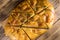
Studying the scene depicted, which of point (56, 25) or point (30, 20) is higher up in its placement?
point (30, 20)

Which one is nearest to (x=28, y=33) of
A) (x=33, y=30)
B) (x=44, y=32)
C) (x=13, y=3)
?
(x=33, y=30)

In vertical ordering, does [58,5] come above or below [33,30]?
above

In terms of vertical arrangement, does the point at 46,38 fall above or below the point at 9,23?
below

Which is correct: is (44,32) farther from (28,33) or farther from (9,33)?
(9,33)

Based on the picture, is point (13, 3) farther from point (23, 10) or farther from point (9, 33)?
point (9, 33)

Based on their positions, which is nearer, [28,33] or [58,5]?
[28,33]

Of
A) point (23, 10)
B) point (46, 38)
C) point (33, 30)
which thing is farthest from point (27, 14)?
point (46, 38)

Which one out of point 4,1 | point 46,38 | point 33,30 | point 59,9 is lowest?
point 46,38
